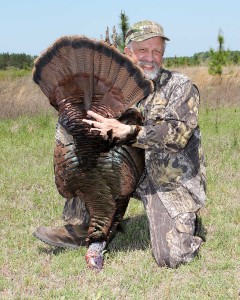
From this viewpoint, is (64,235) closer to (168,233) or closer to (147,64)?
(168,233)

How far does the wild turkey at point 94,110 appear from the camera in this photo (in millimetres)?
2980

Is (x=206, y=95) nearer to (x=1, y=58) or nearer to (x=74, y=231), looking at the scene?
(x=74, y=231)

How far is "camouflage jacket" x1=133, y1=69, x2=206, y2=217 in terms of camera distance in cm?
337

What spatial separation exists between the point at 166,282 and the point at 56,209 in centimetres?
184

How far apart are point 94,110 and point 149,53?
661mm

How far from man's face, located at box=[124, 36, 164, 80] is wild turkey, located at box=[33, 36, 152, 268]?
1.24ft

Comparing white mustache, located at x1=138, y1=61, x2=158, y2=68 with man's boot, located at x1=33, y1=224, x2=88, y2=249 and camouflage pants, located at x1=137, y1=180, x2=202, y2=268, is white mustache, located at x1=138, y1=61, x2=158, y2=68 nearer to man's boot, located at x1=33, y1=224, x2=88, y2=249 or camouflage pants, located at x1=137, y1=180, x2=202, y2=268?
camouflage pants, located at x1=137, y1=180, x2=202, y2=268

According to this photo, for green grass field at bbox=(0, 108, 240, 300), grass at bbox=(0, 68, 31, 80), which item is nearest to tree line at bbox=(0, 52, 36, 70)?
grass at bbox=(0, 68, 31, 80)

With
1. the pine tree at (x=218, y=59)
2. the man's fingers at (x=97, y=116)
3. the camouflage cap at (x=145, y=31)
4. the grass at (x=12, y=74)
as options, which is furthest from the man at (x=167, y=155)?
the pine tree at (x=218, y=59)

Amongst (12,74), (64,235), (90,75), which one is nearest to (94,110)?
(90,75)

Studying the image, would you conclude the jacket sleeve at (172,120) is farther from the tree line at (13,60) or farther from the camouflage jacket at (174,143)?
the tree line at (13,60)

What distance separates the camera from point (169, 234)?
3.70m

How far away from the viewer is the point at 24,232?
14.2ft

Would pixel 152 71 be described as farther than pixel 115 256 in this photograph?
No
